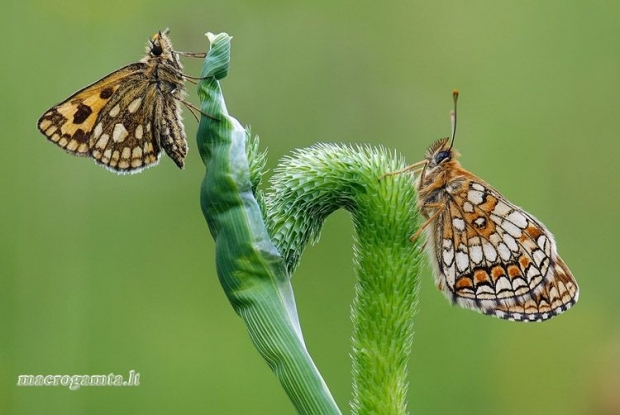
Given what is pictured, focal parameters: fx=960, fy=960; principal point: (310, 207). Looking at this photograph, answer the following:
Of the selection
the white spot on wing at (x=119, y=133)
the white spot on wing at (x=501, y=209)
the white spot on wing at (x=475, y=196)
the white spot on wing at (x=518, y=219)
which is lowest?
the white spot on wing at (x=518, y=219)

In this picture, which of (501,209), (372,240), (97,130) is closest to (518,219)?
(501,209)

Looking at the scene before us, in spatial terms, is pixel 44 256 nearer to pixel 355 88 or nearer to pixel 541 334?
pixel 355 88

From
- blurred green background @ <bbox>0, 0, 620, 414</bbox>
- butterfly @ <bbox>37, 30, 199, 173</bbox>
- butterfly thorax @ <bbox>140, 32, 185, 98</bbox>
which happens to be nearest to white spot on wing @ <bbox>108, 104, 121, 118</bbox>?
butterfly @ <bbox>37, 30, 199, 173</bbox>

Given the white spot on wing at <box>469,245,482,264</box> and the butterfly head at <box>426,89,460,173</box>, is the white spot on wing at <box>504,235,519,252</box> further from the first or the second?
the butterfly head at <box>426,89,460,173</box>

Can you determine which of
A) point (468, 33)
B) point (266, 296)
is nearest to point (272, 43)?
point (468, 33)

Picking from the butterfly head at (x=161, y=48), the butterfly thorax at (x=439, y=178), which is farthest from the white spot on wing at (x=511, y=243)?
the butterfly head at (x=161, y=48)

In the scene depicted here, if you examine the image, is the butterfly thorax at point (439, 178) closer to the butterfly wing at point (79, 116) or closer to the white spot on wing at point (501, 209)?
the white spot on wing at point (501, 209)

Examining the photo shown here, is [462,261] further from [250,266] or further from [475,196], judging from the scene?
[250,266]
